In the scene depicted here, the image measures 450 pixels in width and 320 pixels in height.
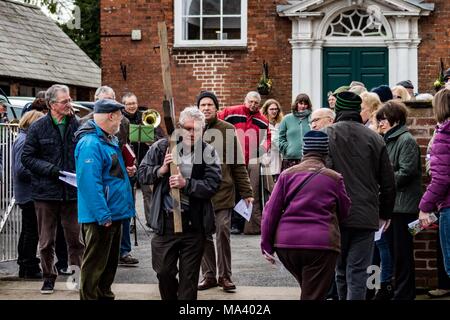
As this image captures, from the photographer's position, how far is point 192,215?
9.07 metres

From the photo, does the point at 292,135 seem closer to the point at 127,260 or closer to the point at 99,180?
the point at 127,260

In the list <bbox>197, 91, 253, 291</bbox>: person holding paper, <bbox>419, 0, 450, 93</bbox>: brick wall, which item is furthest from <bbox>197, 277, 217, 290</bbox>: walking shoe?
<bbox>419, 0, 450, 93</bbox>: brick wall

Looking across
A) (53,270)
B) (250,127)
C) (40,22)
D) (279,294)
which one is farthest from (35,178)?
(40,22)

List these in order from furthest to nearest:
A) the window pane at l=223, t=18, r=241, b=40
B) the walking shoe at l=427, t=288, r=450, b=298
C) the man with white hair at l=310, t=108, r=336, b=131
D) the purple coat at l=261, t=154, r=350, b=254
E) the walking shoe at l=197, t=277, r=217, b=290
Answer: the window pane at l=223, t=18, r=241, b=40, the walking shoe at l=197, t=277, r=217, b=290, the walking shoe at l=427, t=288, r=450, b=298, the man with white hair at l=310, t=108, r=336, b=131, the purple coat at l=261, t=154, r=350, b=254

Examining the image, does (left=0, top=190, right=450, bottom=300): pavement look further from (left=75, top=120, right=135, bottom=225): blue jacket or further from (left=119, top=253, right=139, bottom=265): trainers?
(left=75, top=120, right=135, bottom=225): blue jacket

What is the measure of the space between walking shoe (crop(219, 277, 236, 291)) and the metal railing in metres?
3.00

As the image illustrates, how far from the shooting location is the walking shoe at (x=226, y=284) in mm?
10781

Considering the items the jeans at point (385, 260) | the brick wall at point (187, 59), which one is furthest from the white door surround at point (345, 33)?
the jeans at point (385, 260)

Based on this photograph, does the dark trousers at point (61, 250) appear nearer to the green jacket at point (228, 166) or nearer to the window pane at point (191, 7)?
the green jacket at point (228, 166)

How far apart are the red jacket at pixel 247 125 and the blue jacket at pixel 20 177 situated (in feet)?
12.3

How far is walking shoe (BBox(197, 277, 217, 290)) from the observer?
36.0ft

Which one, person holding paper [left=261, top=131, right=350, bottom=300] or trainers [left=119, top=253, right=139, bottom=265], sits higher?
person holding paper [left=261, top=131, right=350, bottom=300]

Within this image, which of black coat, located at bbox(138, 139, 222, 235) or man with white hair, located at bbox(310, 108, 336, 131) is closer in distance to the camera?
black coat, located at bbox(138, 139, 222, 235)

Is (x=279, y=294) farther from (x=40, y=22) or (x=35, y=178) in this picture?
(x=40, y=22)
